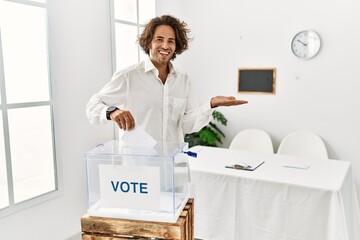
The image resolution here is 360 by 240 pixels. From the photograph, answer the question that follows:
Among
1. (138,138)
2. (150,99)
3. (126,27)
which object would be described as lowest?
(138,138)

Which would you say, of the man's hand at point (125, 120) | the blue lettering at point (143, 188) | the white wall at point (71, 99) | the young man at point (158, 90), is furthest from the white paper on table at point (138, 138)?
the white wall at point (71, 99)

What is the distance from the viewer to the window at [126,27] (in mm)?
3178

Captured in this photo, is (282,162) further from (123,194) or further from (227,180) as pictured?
(123,194)

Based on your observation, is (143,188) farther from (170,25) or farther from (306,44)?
(306,44)

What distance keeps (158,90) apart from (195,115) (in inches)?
8.5

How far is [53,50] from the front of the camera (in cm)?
252

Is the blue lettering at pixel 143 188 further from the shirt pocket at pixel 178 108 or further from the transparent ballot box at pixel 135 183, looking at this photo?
the shirt pocket at pixel 178 108

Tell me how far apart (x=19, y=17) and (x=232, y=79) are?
2.42m

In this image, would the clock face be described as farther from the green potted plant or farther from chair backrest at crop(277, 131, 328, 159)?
the green potted plant

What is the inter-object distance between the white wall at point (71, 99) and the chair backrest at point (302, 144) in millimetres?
1922

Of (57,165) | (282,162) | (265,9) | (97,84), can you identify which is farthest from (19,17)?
(265,9)

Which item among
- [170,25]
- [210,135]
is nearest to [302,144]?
[210,135]

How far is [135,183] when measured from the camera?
39.8 inches

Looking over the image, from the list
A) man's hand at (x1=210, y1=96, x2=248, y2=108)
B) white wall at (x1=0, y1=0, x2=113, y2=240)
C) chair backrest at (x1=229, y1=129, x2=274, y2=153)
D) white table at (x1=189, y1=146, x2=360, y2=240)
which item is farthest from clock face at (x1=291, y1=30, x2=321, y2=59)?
man's hand at (x1=210, y1=96, x2=248, y2=108)
